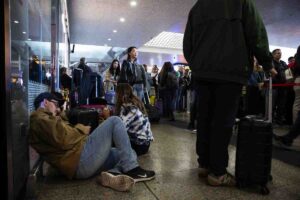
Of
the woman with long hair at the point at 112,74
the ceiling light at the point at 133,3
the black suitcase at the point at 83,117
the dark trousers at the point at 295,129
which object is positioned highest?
the ceiling light at the point at 133,3

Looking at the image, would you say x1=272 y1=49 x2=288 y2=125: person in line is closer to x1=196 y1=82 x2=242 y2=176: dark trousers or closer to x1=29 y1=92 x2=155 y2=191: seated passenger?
x1=196 y1=82 x2=242 y2=176: dark trousers

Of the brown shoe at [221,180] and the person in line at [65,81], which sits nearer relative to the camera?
the brown shoe at [221,180]

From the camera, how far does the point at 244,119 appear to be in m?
1.85

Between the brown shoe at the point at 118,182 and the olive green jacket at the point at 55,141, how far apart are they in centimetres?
25

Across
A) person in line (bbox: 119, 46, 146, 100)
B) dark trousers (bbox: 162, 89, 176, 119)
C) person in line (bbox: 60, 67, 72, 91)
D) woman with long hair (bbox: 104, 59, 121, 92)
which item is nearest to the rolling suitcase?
person in line (bbox: 119, 46, 146, 100)

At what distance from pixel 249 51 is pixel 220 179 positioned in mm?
998

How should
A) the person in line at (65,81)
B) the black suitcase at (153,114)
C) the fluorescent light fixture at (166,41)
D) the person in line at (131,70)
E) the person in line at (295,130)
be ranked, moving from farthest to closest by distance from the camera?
the fluorescent light fixture at (166,41)
the person in line at (65,81)
the black suitcase at (153,114)
the person in line at (131,70)
the person in line at (295,130)

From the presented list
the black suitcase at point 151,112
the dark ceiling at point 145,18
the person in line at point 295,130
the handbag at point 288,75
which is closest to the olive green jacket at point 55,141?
the person in line at point 295,130

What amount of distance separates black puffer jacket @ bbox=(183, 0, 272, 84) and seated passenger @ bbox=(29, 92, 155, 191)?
33.7 inches

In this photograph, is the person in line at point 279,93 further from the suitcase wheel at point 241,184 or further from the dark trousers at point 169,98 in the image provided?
the suitcase wheel at point 241,184

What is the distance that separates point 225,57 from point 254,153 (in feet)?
2.40

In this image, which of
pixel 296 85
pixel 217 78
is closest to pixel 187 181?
pixel 217 78

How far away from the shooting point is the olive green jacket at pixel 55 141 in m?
1.69

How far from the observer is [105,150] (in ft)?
6.23
